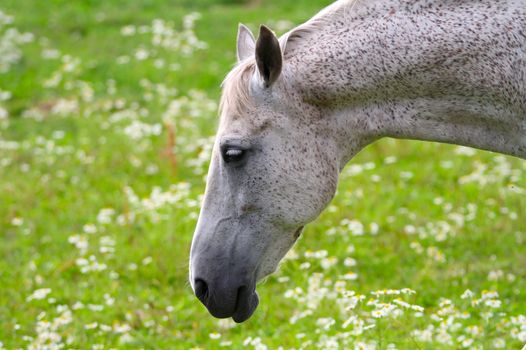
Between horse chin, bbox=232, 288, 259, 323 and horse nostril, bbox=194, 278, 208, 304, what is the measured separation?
0.53 ft

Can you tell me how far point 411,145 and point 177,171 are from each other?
2.41 meters

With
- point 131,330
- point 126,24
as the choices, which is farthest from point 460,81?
point 126,24

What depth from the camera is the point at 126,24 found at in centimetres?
1261

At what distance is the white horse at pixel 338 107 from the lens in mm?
3617

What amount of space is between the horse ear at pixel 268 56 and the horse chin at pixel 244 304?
0.97 m

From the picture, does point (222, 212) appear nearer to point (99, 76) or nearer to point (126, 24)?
point (99, 76)

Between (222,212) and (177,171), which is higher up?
(222,212)

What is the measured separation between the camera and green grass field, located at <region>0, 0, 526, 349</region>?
201 inches

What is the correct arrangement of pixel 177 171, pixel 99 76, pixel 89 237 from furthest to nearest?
pixel 99 76 → pixel 177 171 → pixel 89 237

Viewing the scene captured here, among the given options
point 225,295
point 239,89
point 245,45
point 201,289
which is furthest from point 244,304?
point 245,45

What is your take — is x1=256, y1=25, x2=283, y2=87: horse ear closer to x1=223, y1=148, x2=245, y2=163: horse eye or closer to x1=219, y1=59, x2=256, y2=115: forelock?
x1=219, y1=59, x2=256, y2=115: forelock

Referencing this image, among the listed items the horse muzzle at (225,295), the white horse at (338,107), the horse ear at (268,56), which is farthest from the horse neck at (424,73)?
the horse muzzle at (225,295)

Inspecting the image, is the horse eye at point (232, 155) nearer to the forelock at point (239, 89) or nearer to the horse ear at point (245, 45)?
the forelock at point (239, 89)

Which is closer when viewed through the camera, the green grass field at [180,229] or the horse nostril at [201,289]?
the horse nostril at [201,289]
